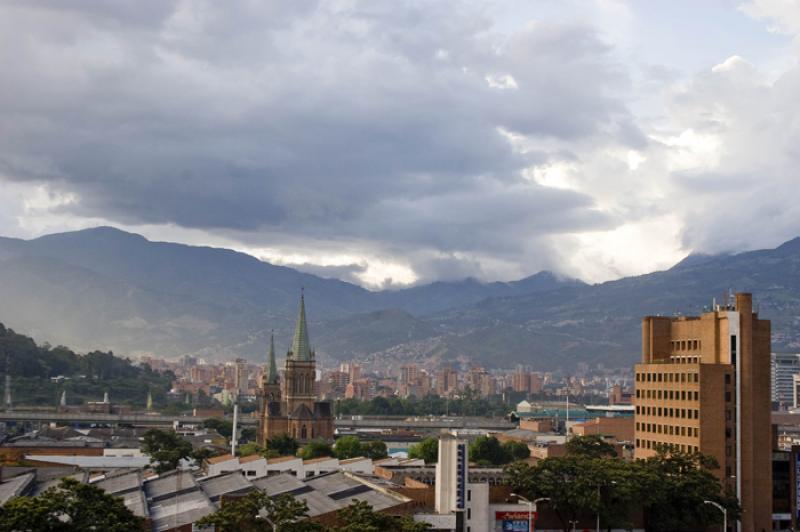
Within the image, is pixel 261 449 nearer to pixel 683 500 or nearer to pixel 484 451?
pixel 484 451

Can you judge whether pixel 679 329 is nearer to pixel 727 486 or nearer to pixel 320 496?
pixel 727 486

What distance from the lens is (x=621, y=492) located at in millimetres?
86562

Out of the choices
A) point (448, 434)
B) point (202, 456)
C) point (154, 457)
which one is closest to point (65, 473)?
point (154, 457)

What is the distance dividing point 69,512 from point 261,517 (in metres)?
13.2

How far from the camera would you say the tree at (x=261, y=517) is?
66.8 m

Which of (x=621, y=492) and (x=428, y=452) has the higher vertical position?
(x=621, y=492)

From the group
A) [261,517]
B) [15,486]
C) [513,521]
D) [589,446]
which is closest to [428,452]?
[589,446]

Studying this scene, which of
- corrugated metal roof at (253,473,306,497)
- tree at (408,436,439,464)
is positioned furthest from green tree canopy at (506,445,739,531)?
tree at (408,436,439,464)

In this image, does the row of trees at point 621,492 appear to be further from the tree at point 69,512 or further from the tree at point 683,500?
the tree at point 69,512

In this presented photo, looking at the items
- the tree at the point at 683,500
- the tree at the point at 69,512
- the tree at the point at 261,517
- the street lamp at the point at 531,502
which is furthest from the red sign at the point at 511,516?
the tree at the point at 69,512

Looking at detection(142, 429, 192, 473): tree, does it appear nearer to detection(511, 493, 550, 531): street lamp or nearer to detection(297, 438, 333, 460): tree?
detection(297, 438, 333, 460): tree

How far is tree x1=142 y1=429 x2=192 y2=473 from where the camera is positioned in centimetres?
12200

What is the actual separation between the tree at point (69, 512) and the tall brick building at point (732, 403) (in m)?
56.0

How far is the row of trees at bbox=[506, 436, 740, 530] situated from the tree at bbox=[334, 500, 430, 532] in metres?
20.2
